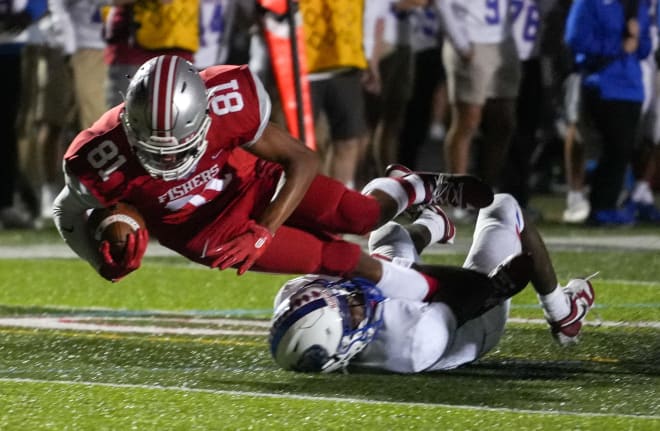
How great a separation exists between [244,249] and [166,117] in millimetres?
484

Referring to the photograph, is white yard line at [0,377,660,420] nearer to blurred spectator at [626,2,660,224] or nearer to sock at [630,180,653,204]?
blurred spectator at [626,2,660,224]

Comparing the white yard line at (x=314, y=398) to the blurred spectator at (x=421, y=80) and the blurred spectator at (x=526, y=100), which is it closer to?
the blurred spectator at (x=526, y=100)

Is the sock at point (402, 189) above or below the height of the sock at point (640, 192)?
above

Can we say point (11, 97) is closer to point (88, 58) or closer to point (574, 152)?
point (88, 58)

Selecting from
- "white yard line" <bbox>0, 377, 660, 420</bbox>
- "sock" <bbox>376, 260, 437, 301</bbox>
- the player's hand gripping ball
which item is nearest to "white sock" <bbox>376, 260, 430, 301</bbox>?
"sock" <bbox>376, 260, 437, 301</bbox>

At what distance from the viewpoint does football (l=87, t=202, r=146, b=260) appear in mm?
5656

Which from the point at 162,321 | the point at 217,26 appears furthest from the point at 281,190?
the point at 217,26

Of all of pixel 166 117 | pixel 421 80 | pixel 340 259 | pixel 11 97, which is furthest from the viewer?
pixel 421 80

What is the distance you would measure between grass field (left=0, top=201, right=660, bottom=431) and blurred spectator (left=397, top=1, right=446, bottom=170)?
3773mm

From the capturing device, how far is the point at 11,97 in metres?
11.5

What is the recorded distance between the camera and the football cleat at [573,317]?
20.7ft

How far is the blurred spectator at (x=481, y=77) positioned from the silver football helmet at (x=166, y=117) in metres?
5.58

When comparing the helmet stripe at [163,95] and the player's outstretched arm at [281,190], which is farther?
the player's outstretched arm at [281,190]

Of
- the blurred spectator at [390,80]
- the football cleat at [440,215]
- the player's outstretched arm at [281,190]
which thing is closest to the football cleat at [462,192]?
the football cleat at [440,215]
